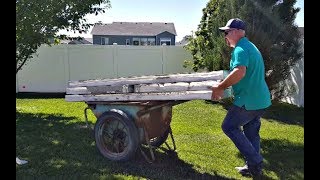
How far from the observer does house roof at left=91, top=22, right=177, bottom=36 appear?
38.0 m

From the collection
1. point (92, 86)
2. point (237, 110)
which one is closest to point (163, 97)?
point (237, 110)

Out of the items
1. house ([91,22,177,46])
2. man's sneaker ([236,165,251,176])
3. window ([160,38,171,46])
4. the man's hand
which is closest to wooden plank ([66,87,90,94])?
the man's hand

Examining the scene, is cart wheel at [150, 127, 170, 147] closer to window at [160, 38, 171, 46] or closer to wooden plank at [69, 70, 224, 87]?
wooden plank at [69, 70, 224, 87]

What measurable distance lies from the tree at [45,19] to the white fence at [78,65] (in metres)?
3.84

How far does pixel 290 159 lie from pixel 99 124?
2637 millimetres

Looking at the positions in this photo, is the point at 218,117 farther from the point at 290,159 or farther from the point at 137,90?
the point at 137,90

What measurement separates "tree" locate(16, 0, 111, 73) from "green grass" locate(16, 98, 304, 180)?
1.80 meters

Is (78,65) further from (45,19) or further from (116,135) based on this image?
(116,135)

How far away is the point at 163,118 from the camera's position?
4996 millimetres

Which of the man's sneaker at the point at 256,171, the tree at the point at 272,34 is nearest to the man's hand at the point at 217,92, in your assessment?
the man's sneaker at the point at 256,171

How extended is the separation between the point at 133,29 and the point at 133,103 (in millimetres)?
35027

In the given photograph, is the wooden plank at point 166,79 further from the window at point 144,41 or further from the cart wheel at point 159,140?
the window at point 144,41

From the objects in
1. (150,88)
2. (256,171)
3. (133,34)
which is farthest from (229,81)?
(133,34)

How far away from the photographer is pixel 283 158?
5.21 metres
